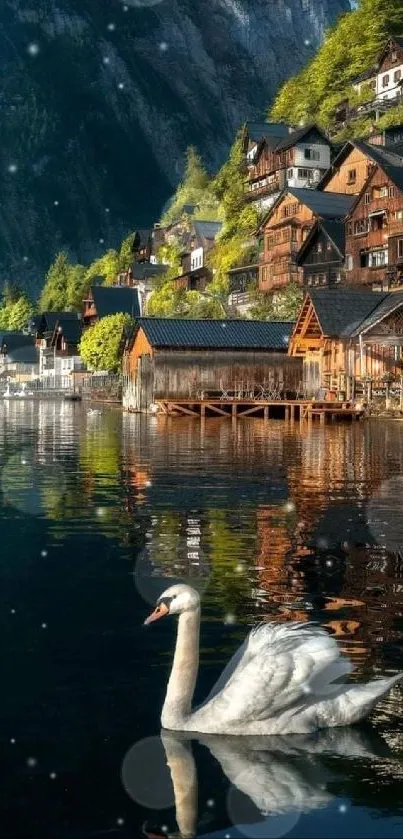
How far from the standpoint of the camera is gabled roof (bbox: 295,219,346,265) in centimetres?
7400

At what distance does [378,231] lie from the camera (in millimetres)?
67375

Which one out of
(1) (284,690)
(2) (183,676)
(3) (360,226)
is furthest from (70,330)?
(1) (284,690)

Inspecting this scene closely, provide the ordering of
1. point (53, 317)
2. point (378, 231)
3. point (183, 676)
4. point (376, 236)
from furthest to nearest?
point (53, 317), point (376, 236), point (378, 231), point (183, 676)

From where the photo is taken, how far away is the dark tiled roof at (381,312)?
51219 mm

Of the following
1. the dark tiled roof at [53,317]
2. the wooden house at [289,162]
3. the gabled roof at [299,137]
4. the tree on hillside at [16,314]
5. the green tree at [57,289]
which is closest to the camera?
the gabled roof at [299,137]

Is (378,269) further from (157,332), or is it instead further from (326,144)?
(326,144)

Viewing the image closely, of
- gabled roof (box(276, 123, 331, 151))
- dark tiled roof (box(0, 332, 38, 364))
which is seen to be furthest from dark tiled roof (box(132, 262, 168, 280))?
gabled roof (box(276, 123, 331, 151))

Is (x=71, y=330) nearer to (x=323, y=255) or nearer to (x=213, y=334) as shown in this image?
(x=323, y=255)

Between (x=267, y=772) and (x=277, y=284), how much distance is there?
75.8 m

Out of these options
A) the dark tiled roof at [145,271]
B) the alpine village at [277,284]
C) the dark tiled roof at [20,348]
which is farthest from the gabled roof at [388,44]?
the dark tiled roof at [20,348]

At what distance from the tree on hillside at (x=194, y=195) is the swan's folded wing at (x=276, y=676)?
385 ft

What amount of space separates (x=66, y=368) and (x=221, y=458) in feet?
348

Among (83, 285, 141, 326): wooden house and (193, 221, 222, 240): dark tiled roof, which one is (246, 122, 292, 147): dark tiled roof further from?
(83, 285, 141, 326): wooden house

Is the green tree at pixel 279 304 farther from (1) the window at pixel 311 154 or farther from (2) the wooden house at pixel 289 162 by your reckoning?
(1) the window at pixel 311 154
